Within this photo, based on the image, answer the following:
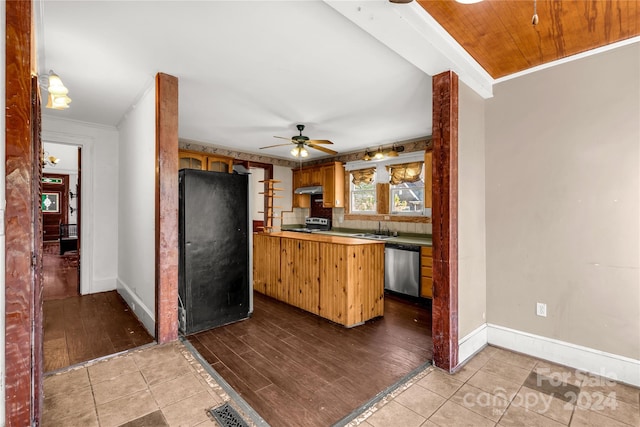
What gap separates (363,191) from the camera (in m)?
6.04

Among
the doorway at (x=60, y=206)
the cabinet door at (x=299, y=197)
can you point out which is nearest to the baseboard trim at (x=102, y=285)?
the doorway at (x=60, y=206)

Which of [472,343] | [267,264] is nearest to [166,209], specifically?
[267,264]

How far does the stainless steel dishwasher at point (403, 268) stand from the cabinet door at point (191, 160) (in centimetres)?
357

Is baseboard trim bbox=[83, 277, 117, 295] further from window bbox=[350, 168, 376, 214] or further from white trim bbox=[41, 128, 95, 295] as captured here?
window bbox=[350, 168, 376, 214]

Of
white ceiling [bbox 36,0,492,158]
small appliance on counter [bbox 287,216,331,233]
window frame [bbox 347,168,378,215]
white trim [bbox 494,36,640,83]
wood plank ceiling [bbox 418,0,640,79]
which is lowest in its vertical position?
small appliance on counter [bbox 287,216,331,233]

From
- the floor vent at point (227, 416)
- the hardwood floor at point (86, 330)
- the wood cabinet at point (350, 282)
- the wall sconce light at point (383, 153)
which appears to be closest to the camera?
the floor vent at point (227, 416)

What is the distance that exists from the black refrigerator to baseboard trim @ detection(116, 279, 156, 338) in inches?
10.5

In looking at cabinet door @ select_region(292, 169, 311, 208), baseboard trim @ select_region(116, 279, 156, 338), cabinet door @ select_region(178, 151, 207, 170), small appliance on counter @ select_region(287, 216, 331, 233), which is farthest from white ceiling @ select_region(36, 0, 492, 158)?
small appliance on counter @ select_region(287, 216, 331, 233)

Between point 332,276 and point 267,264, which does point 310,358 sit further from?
point 267,264

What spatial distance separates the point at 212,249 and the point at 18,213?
217 cm

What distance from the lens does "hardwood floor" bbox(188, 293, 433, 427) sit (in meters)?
1.98

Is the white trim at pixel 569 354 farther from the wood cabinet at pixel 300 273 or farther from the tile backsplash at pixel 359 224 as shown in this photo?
the tile backsplash at pixel 359 224

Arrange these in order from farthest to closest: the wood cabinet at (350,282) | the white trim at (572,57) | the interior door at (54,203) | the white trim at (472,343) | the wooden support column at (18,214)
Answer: the interior door at (54,203), the wood cabinet at (350,282), the white trim at (472,343), the white trim at (572,57), the wooden support column at (18,214)

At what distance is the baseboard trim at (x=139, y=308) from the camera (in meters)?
2.97
